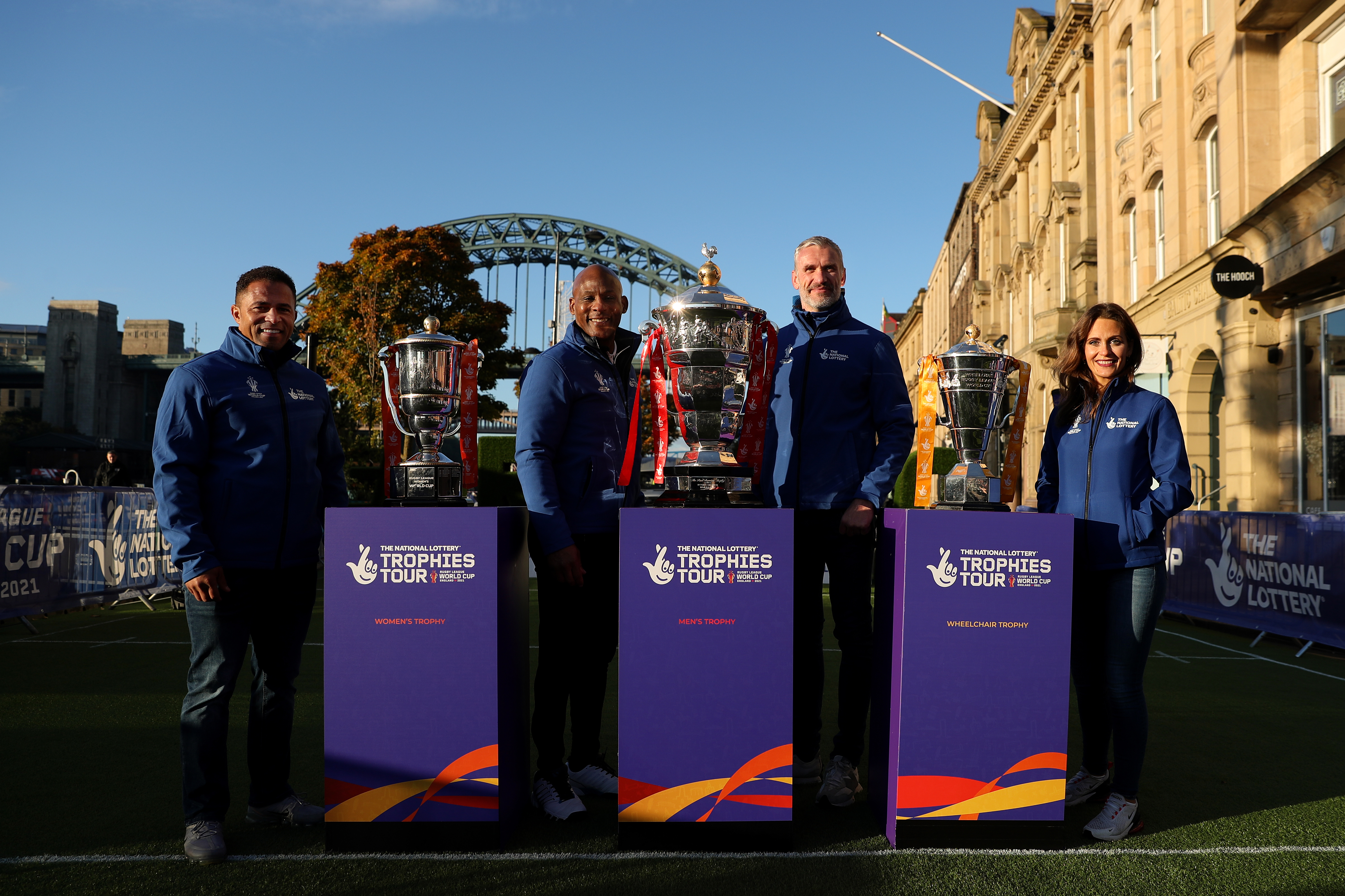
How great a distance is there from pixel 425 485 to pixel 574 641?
868mm

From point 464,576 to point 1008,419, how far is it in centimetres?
229

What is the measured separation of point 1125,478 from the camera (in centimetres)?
315

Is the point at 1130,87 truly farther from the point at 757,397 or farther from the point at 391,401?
the point at 391,401

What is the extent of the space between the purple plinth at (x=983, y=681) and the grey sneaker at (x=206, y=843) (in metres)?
2.28

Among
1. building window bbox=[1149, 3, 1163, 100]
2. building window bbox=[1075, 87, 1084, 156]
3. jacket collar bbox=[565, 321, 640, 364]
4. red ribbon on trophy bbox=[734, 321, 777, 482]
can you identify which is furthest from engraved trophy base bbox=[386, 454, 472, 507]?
building window bbox=[1075, 87, 1084, 156]

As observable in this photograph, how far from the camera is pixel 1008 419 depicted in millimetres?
3568

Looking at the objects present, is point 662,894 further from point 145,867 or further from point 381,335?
point 381,335

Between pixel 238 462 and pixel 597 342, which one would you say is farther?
pixel 597 342

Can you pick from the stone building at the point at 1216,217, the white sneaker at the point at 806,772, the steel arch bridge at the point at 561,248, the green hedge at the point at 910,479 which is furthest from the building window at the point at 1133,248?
the steel arch bridge at the point at 561,248

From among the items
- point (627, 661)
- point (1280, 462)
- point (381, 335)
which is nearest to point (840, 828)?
point (627, 661)

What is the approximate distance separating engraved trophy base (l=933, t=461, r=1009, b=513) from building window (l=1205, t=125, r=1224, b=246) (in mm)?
14464

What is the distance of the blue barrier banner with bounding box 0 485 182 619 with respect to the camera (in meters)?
7.72

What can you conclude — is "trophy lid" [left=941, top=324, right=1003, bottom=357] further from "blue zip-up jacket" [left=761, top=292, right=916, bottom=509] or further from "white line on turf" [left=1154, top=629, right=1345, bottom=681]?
"white line on turf" [left=1154, top=629, right=1345, bottom=681]

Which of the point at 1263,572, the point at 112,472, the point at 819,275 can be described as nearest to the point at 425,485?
the point at 819,275
